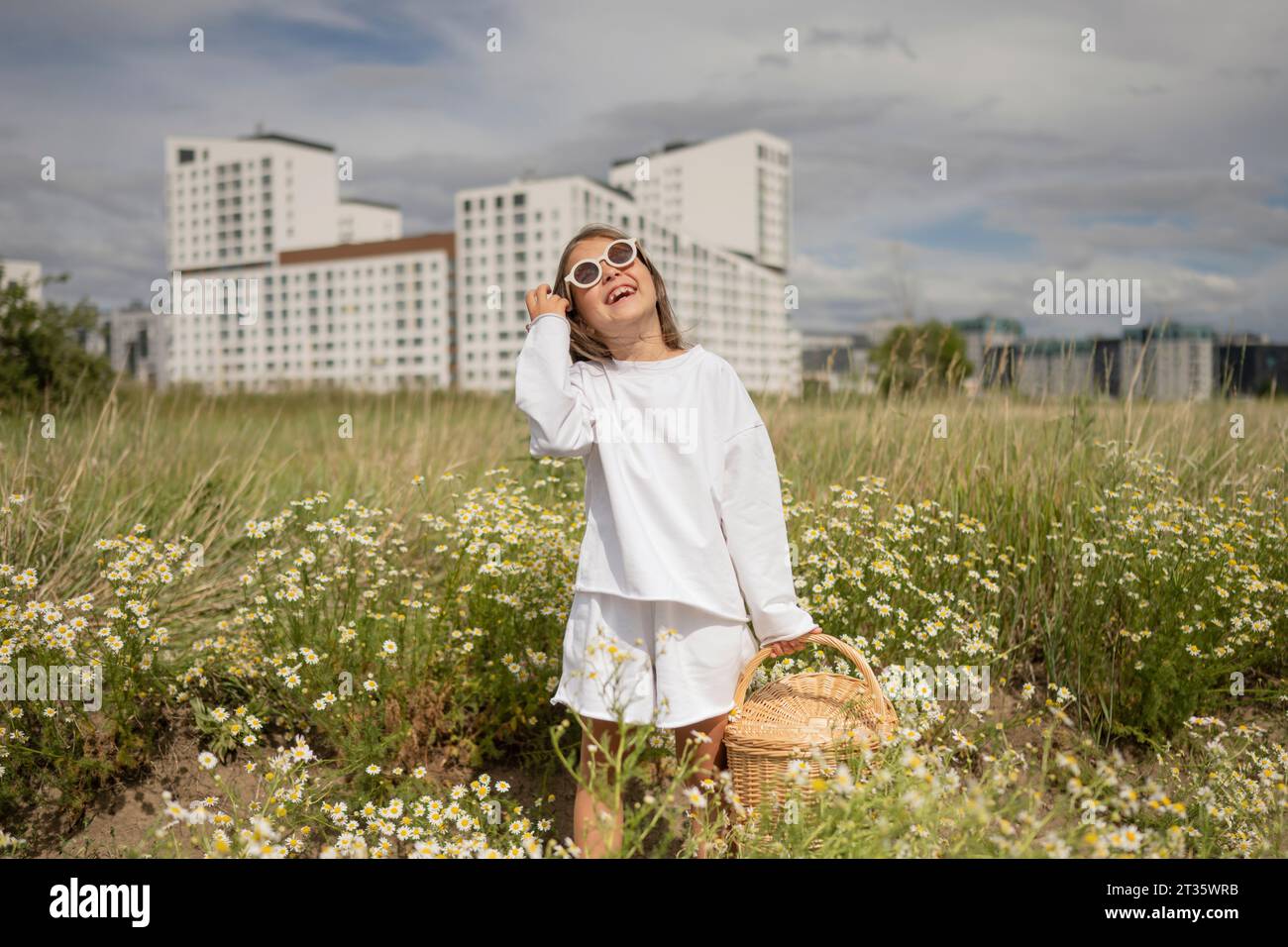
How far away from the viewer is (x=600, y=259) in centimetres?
262

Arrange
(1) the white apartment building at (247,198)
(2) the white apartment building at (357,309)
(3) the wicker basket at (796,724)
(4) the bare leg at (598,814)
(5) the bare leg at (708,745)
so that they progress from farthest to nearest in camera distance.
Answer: (1) the white apartment building at (247,198), (2) the white apartment building at (357,309), (5) the bare leg at (708,745), (3) the wicker basket at (796,724), (4) the bare leg at (598,814)

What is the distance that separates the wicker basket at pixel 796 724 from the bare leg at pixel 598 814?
0.36 metres

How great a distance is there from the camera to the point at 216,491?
5.01 metres

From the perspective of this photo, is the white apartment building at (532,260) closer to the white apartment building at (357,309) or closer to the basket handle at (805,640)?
the white apartment building at (357,309)

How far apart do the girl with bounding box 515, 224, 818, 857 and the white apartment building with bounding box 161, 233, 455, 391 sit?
106991 millimetres

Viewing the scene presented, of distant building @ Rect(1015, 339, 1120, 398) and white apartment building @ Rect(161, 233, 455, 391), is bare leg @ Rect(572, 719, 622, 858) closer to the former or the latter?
distant building @ Rect(1015, 339, 1120, 398)

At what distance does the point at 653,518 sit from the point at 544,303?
70 cm

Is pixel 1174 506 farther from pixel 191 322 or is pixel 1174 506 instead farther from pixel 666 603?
pixel 191 322

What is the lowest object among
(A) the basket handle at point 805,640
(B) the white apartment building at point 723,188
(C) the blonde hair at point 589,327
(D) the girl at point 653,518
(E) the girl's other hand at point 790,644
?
(A) the basket handle at point 805,640

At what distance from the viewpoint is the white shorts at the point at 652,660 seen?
242cm

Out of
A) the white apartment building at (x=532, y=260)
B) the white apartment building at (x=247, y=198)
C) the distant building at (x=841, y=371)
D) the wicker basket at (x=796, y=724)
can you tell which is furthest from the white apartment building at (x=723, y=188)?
the wicker basket at (x=796, y=724)
